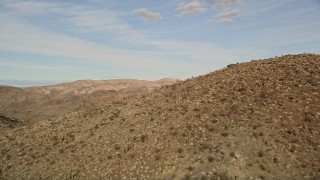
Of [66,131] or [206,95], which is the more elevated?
[206,95]

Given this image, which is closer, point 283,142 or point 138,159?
point 283,142

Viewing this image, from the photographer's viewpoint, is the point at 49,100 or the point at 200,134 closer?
the point at 200,134

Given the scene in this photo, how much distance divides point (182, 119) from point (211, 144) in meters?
4.69

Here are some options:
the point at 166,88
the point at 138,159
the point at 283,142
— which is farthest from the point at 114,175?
the point at 166,88

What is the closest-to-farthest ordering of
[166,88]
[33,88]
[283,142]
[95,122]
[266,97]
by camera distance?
1. [283,142]
2. [266,97]
3. [95,122]
4. [166,88]
5. [33,88]

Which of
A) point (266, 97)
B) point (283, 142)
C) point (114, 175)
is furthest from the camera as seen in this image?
point (266, 97)

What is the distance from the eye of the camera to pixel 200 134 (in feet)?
88.3

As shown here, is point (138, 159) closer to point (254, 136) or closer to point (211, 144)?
point (211, 144)

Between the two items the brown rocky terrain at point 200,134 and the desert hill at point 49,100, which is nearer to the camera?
the brown rocky terrain at point 200,134

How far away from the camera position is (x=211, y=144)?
83.3 ft

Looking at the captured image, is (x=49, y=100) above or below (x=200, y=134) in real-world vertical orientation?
below

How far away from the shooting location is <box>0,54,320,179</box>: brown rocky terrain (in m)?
23.3

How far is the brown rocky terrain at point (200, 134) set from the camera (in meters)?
23.3

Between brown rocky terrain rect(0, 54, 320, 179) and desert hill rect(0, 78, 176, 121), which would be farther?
desert hill rect(0, 78, 176, 121)
